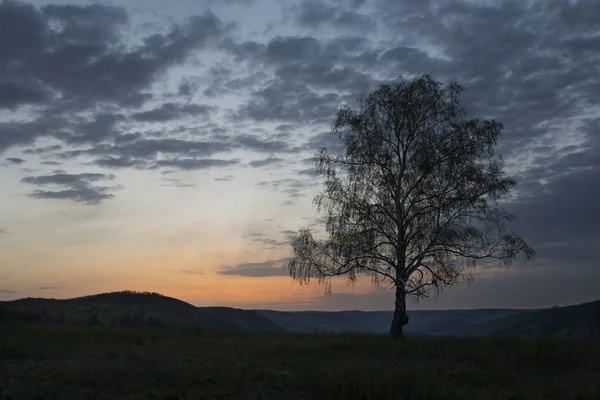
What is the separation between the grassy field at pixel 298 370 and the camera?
1581cm

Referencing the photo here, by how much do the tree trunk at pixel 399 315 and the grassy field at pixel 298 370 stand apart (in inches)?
145

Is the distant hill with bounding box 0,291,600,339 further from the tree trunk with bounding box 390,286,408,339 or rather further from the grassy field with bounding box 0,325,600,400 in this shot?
the grassy field with bounding box 0,325,600,400

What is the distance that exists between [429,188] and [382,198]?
2.57 metres

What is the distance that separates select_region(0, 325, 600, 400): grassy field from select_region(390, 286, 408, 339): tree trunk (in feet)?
12.1

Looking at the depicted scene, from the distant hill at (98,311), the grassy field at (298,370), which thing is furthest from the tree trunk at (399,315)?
the distant hill at (98,311)

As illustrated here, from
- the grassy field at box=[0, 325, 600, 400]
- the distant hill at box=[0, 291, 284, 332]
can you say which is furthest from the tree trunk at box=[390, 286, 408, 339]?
the distant hill at box=[0, 291, 284, 332]

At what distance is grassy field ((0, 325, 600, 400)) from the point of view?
623 inches

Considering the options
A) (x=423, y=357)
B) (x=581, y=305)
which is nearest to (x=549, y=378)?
(x=423, y=357)

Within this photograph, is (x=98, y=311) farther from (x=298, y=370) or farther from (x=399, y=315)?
(x=298, y=370)

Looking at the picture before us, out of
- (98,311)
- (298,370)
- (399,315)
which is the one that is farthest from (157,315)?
(298,370)

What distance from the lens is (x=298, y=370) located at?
19.2m

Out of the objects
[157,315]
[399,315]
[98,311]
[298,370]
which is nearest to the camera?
[298,370]

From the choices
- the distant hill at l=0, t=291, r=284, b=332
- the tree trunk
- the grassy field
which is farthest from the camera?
the distant hill at l=0, t=291, r=284, b=332

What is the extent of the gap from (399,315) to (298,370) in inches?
534
